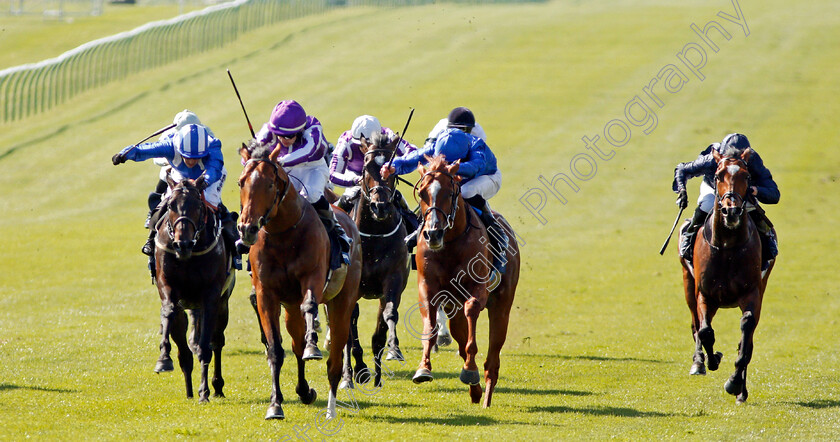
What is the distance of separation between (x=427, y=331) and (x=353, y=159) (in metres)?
3.58

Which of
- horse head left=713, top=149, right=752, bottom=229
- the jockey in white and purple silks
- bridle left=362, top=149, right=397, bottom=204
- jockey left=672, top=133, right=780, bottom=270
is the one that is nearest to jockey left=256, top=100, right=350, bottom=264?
bridle left=362, top=149, right=397, bottom=204

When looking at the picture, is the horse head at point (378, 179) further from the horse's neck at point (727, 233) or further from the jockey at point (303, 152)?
the horse's neck at point (727, 233)

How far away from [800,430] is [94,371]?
8.11 m

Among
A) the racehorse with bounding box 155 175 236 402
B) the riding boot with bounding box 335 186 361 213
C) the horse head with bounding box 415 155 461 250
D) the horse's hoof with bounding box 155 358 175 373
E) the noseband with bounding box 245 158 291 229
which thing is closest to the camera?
the noseband with bounding box 245 158 291 229

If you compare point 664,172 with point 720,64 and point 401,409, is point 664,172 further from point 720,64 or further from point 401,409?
point 401,409

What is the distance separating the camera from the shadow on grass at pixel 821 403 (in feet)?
35.0

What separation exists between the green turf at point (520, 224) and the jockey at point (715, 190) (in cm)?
169

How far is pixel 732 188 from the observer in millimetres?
10141

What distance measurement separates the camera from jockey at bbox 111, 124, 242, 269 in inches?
421

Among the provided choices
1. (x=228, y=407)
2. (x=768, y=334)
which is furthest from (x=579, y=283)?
(x=228, y=407)

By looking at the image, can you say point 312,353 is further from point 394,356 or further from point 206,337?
point 394,356

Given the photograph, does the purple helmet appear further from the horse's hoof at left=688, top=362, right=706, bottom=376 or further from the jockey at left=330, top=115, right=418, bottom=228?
the horse's hoof at left=688, top=362, right=706, bottom=376
